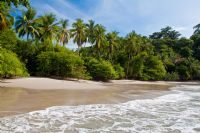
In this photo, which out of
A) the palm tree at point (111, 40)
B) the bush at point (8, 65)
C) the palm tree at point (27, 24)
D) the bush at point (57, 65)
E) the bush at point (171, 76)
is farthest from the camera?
the bush at point (171, 76)

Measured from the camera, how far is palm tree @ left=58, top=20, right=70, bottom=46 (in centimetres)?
4731

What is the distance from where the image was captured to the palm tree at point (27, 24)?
39000 mm

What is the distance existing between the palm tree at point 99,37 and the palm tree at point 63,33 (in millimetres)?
4860

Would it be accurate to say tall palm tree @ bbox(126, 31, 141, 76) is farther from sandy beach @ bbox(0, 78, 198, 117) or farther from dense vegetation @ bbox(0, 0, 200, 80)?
sandy beach @ bbox(0, 78, 198, 117)

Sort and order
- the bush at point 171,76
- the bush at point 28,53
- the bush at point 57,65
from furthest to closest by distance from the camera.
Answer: the bush at point 171,76, the bush at point 28,53, the bush at point 57,65

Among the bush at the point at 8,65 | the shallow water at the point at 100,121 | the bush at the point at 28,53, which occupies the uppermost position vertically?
the bush at the point at 28,53

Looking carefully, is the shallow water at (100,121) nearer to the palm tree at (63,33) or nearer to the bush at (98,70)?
the bush at (98,70)

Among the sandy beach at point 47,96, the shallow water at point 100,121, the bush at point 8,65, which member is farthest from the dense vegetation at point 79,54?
the shallow water at point 100,121

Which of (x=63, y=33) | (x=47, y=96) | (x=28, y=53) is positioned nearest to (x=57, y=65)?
(x=28, y=53)

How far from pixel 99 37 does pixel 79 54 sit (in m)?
4.96

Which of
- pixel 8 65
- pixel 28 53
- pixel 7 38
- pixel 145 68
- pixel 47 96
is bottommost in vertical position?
pixel 47 96

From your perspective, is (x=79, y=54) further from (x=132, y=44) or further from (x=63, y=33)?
(x=132, y=44)

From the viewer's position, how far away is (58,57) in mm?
35875

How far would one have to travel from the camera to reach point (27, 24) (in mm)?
39312
